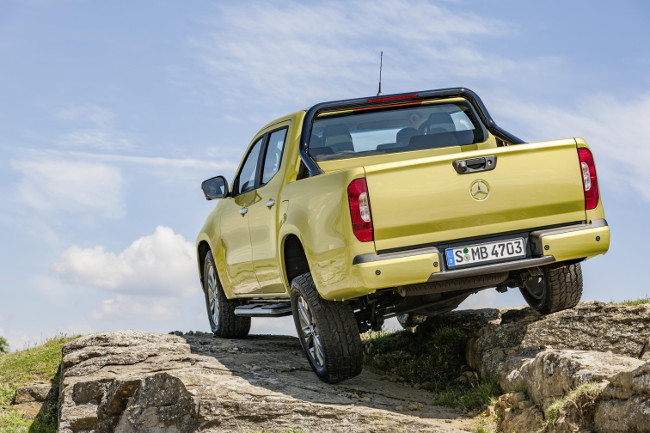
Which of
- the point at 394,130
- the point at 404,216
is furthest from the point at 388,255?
the point at 394,130

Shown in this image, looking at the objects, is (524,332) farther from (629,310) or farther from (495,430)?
(495,430)

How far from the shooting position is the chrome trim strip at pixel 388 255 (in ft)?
18.9

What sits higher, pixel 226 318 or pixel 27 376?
pixel 226 318

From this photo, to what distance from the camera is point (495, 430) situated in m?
6.08

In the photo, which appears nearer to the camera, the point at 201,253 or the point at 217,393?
the point at 217,393

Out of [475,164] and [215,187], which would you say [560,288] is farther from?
[215,187]

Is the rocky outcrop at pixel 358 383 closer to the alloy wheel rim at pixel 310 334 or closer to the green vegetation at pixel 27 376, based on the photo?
the alloy wheel rim at pixel 310 334

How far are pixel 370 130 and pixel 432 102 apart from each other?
0.73 m

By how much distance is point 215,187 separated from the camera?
8797 millimetres

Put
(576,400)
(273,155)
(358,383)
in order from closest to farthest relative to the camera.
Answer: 1. (576,400)
2. (358,383)
3. (273,155)

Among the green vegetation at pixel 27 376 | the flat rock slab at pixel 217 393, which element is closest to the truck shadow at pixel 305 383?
the flat rock slab at pixel 217 393

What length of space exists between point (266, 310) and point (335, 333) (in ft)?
5.48

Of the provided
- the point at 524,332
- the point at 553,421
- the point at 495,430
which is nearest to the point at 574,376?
the point at 553,421

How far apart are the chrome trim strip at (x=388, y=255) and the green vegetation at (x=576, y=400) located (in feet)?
4.47
